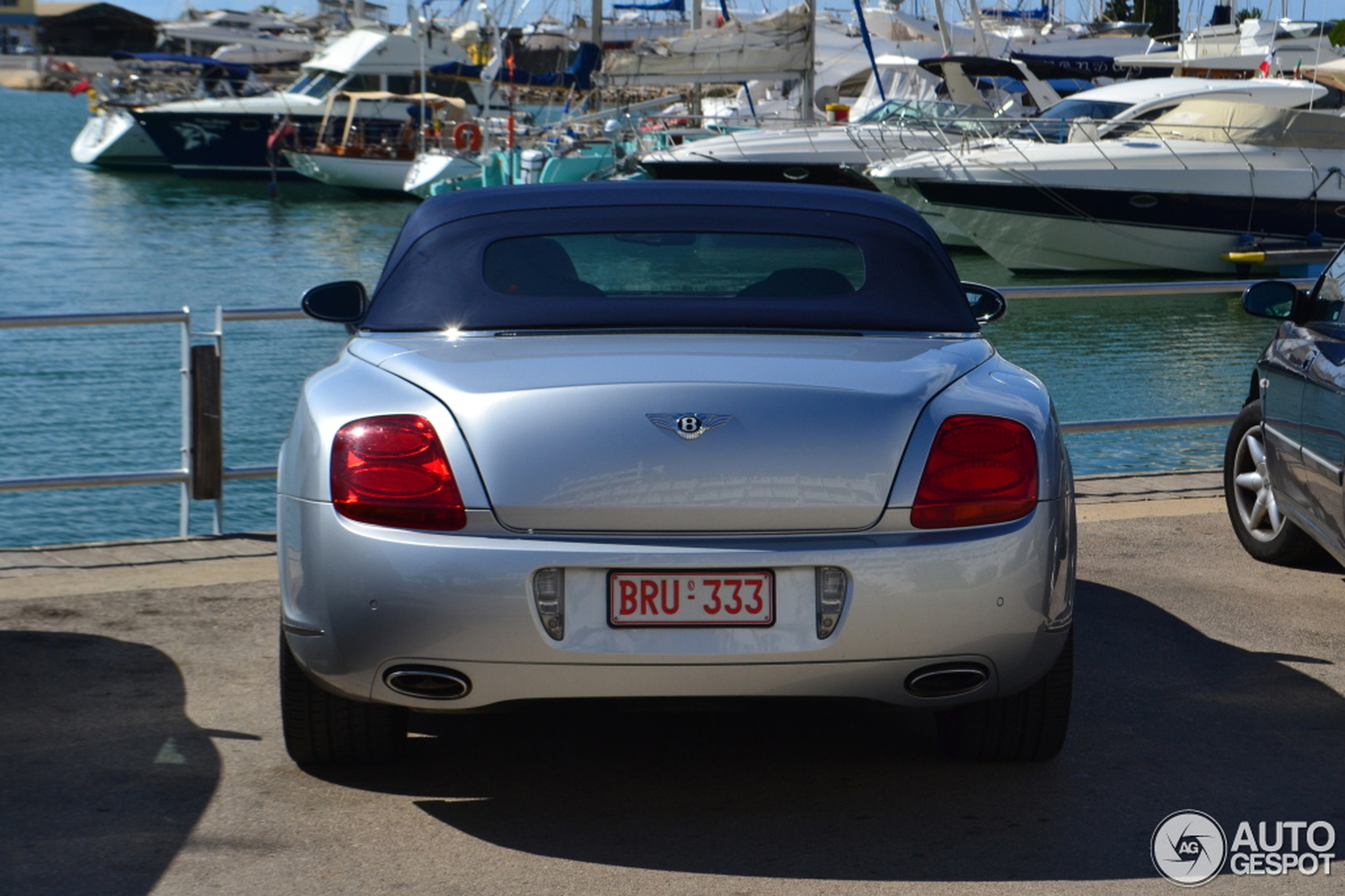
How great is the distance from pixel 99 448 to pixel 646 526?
430 inches

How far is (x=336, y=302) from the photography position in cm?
489

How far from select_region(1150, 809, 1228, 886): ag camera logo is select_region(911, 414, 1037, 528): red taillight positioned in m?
0.78

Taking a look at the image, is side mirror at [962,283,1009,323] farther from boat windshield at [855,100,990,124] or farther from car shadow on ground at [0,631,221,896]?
boat windshield at [855,100,990,124]

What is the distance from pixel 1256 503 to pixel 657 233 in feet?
10.7

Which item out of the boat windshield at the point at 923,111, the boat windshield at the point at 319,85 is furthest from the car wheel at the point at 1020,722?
the boat windshield at the point at 319,85

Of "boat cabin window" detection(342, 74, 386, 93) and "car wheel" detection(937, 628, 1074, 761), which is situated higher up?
"car wheel" detection(937, 628, 1074, 761)

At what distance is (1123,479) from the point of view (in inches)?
323

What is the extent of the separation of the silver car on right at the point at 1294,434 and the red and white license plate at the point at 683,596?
2.45 meters

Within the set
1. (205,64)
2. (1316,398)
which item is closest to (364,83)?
(205,64)

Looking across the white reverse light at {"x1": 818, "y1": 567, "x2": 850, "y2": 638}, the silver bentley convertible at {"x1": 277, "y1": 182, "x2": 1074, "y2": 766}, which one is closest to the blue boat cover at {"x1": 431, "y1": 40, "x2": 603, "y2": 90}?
the silver bentley convertible at {"x1": 277, "y1": 182, "x2": 1074, "y2": 766}

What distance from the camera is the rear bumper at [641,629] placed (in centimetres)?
340

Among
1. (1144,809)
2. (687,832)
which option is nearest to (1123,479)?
(1144,809)

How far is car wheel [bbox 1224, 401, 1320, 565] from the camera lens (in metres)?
6.24

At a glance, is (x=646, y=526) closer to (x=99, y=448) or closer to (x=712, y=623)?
(x=712, y=623)
